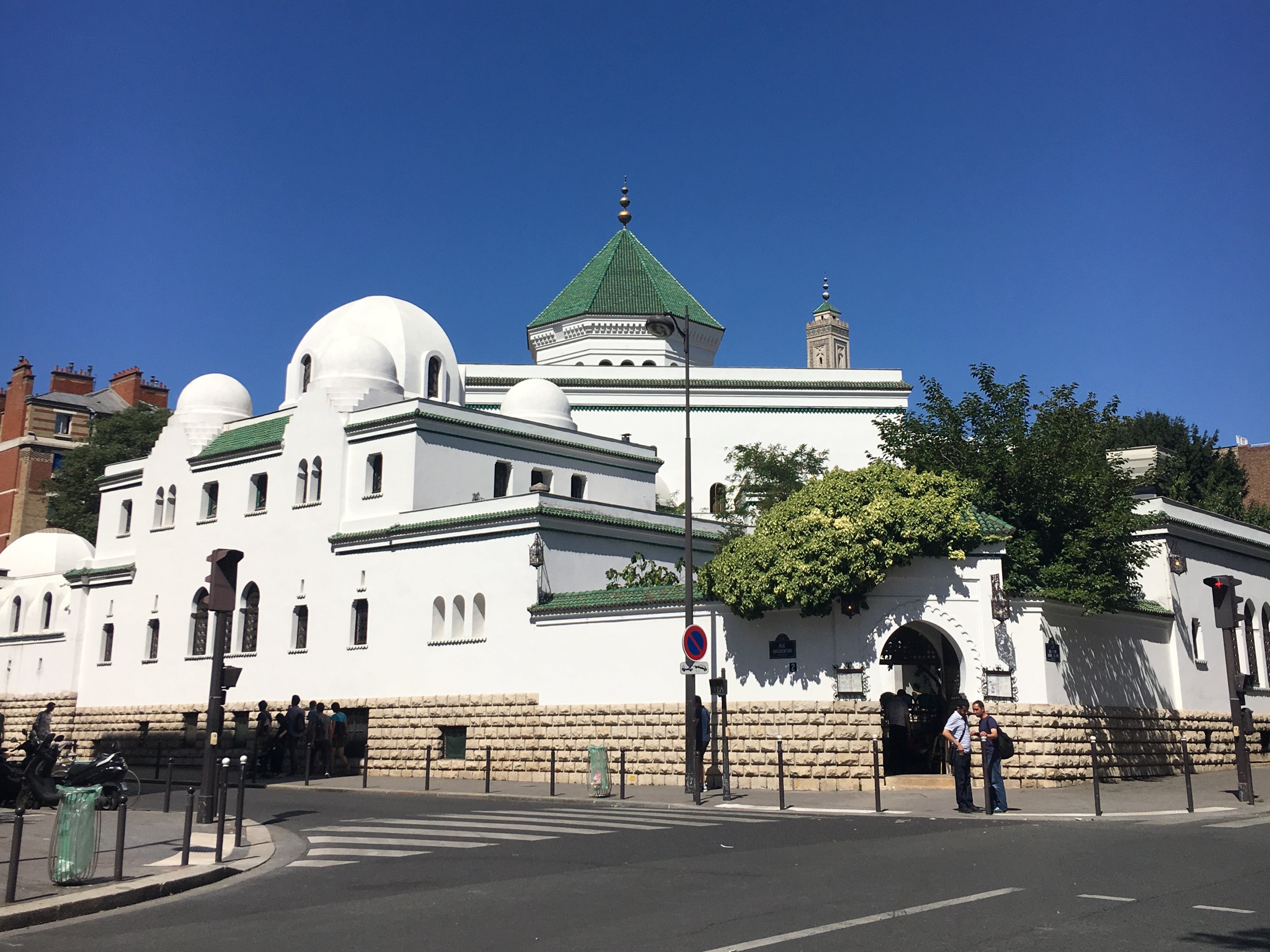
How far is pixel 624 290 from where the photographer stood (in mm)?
49844

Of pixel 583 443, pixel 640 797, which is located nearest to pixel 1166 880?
pixel 640 797

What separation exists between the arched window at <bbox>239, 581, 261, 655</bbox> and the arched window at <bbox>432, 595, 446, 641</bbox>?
699 centimetres

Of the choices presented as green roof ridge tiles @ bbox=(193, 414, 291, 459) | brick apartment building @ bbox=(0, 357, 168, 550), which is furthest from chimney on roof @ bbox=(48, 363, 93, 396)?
green roof ridge tiles @ bbox=(193, 414, 291, 459)

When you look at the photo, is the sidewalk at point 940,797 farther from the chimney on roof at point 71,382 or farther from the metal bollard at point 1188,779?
the chimney on roof at point 71,382

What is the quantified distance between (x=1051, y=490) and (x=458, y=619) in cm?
1401

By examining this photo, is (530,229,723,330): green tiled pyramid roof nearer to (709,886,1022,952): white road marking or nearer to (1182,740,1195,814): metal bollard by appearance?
(1182,740,1195,814): metal bollard

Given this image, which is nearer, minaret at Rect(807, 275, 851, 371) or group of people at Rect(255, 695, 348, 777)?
group of people at Rect(255, 695, 348, 777)

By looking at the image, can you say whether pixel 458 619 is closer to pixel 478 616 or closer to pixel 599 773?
pixel 478 616

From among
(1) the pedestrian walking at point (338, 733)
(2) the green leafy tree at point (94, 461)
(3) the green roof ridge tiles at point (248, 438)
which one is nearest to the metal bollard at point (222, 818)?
(1) the pedestrian walking at point (338, 733)

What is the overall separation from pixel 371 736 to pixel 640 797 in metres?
11.0

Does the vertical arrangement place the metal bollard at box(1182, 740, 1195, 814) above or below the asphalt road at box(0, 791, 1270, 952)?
above

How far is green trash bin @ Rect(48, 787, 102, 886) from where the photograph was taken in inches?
402

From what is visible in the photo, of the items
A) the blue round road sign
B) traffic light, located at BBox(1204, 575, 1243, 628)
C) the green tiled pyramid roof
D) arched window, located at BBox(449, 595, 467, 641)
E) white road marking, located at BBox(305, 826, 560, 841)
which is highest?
the green tiled pyramid roof

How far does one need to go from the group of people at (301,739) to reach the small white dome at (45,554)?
836 inches
